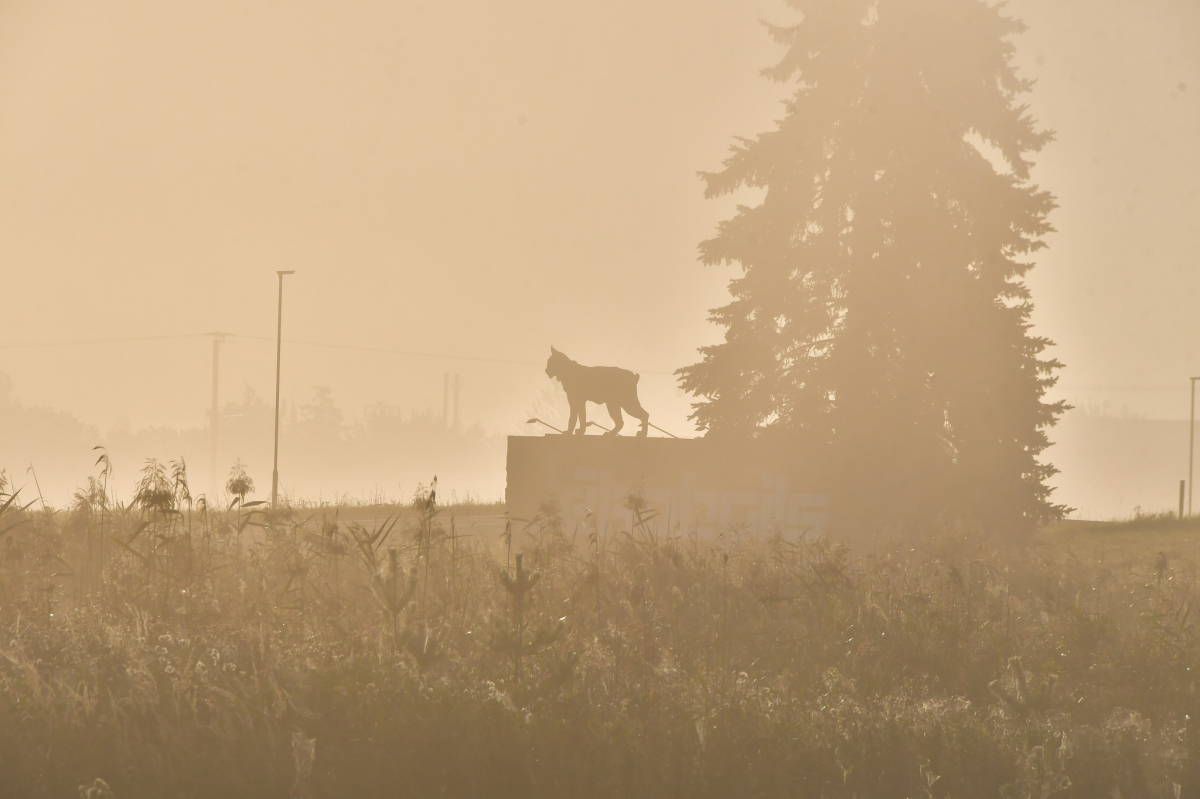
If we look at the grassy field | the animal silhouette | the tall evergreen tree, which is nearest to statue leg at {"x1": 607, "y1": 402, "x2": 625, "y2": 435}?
the animal silhouette

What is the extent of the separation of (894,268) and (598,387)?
20.7ft

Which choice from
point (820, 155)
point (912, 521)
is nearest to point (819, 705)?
point (912, 521)

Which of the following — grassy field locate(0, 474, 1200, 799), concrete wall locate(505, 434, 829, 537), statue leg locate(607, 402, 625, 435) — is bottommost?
grassy field locate(0, 474, 1200, 799)

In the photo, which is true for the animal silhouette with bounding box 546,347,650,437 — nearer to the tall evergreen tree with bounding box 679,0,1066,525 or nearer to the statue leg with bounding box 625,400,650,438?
the statue leg with bounding box 625,400,650,438

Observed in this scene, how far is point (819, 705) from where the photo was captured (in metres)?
5.63

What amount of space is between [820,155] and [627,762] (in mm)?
16968

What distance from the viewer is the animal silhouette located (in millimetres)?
16344

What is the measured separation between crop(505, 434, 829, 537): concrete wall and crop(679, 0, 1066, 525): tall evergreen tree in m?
2.28

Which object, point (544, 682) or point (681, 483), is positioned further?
point (681, 483)

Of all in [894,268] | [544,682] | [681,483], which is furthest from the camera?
[894,268]

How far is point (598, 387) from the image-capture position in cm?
1650

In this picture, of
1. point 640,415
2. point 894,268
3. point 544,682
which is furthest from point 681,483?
point 544,682

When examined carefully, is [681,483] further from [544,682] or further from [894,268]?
[544,682]

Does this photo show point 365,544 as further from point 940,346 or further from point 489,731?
point 940,346
